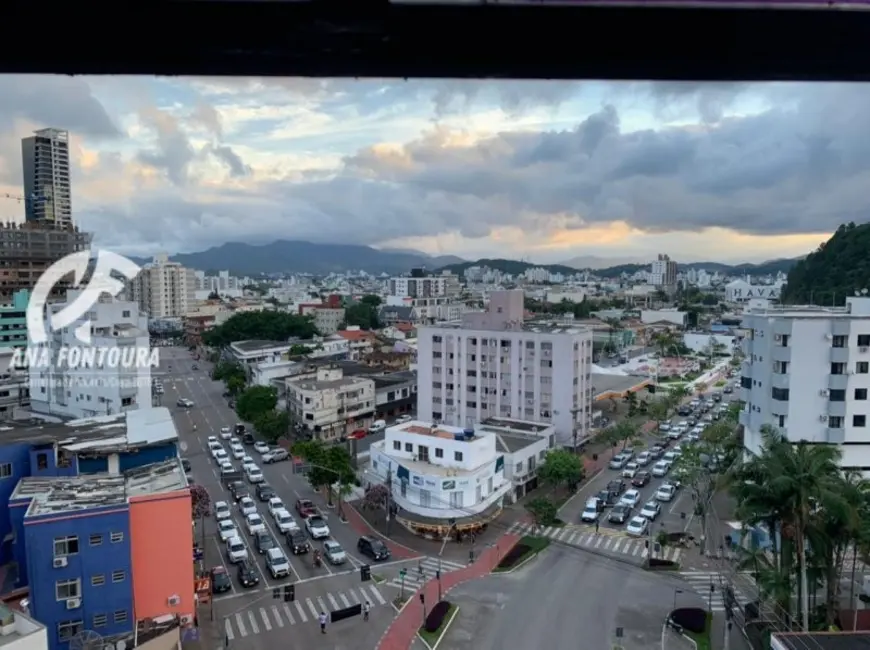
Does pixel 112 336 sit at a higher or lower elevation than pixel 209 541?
higher

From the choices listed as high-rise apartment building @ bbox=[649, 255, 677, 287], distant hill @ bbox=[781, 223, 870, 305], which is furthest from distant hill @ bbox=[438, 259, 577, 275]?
distant hill @ bbox=[781, 223, 870, 305]

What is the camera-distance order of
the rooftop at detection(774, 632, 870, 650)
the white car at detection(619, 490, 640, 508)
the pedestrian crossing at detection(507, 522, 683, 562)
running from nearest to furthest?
the rooftop at detection(774, 632, 870, 650)
the pedestrian crossing at detection(507, 522, 683, 562)
the white car at detection(619, 490, 640, 508)

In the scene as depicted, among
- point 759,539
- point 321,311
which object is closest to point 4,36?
point 759,539

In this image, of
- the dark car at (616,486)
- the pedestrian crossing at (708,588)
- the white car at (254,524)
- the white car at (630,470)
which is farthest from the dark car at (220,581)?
the white car at (630,470)

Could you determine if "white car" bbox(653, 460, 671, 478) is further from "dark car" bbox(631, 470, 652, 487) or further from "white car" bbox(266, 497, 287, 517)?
"white car" bbox(266, 497, 287, 517)

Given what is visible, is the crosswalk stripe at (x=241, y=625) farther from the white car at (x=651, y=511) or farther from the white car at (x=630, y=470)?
the white car at (x=630, y=470)

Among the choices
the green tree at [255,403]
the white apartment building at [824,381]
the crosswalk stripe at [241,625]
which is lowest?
the crosswalk stripe at [241,625]

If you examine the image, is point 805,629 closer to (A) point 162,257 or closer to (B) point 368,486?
(B) point 368,486
